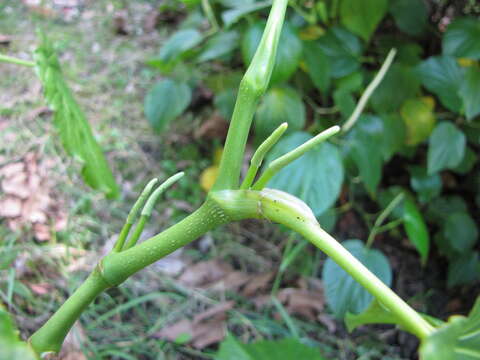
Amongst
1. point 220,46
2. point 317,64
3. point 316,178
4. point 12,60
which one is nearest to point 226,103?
point 220,46

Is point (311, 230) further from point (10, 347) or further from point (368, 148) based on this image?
point (368, 148)

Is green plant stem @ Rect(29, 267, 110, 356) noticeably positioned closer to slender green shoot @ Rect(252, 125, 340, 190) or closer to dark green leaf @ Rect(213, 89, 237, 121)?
slender green shoot @ Rect(252, 125, 340, 190)

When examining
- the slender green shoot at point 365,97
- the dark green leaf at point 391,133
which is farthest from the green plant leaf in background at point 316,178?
the dark green leaf at point 391,133

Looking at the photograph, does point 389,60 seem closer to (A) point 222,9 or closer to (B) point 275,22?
(A) point 222,9

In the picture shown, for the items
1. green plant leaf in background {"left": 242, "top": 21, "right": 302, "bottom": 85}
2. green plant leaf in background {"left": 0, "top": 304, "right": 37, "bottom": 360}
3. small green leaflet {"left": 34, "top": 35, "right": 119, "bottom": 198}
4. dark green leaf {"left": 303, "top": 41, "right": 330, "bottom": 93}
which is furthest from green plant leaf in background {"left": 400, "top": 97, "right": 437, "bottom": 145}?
green plant leaf in background {"left": 0, "top": 304, "right": 37, "bottom": 360}

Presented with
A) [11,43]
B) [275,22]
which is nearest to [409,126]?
[275,22]
